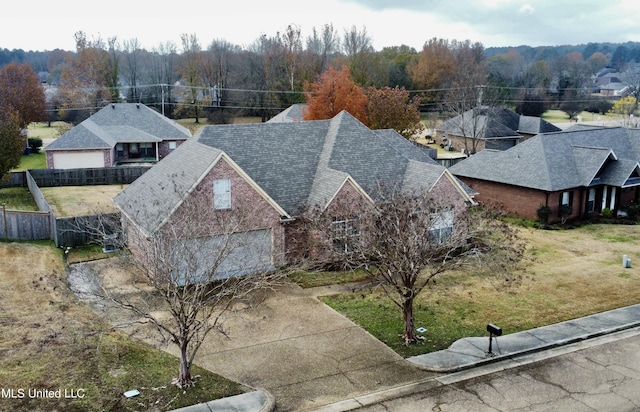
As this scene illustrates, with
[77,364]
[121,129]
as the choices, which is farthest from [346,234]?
[121,129]

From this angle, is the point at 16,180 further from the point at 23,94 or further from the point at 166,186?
the point at 166,186

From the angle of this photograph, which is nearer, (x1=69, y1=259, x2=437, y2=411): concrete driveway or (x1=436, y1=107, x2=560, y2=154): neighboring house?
(x1=69, y1=259, x2=437, y2=411): concrete driveway

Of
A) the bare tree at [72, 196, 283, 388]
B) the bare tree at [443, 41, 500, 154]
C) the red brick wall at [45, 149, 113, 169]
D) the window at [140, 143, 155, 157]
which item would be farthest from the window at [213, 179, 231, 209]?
the bare tree at [443, 41, 500, 154]

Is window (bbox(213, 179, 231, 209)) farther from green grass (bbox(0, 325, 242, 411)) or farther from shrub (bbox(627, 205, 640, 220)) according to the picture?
shrub (bbox(627, 205, 640, 220))

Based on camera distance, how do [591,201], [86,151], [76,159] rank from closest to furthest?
[591,201]
[76,159]
[86,151]

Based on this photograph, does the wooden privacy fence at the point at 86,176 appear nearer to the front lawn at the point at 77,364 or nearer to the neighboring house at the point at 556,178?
the front lawn at the point at 77,364

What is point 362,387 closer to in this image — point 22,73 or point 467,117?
point 467,117
